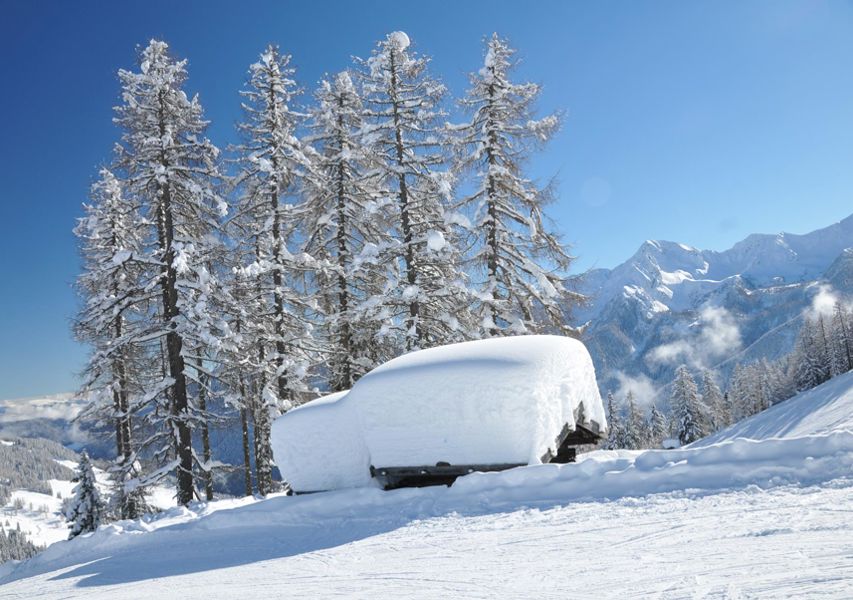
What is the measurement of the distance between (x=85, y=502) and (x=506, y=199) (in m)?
21.2

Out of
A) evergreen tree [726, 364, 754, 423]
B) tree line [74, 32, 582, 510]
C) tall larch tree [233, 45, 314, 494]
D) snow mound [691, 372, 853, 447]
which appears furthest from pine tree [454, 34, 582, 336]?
evergreen tree [726, 364, 754, 423]

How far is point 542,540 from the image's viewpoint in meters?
4.31

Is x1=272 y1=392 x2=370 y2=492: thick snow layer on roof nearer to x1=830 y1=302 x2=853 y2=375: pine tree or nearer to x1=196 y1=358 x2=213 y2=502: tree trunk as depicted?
x1=196 y1=358 x2=213 y2=502: tree trunk

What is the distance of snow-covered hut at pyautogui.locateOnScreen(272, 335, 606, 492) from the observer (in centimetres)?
653

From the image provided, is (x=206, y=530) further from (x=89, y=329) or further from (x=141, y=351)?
(x=89, y=329)

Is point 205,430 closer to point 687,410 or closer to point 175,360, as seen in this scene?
point 175,360

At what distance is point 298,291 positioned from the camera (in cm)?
1697

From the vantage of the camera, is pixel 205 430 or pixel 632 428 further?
pixel 632 428

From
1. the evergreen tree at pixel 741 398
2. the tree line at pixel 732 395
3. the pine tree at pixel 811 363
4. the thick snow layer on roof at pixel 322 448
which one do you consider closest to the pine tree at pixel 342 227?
the thick snow layer on roof at pixel 322 448

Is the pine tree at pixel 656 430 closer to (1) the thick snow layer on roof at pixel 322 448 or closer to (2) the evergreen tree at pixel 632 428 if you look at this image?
(2) the evergreen tree at pixel 632 428

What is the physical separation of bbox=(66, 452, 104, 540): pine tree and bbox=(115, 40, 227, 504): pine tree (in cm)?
1042

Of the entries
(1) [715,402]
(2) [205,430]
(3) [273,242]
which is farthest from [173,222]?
(1) [715,402]

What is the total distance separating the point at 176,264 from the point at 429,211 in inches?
296

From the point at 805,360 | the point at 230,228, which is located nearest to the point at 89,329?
the point at 230,228
